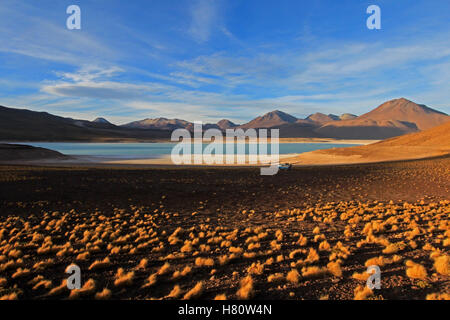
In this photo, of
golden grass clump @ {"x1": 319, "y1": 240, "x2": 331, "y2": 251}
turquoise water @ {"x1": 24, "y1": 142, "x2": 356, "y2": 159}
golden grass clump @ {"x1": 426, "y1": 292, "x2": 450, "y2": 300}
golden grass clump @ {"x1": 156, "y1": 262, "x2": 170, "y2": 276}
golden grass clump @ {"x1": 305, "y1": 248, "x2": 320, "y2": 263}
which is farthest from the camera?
turquoise water @ {"x1": 24, "y1": 142, "x2": 356, "y2": 159}

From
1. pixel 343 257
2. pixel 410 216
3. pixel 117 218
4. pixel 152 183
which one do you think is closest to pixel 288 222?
pixel 343 257

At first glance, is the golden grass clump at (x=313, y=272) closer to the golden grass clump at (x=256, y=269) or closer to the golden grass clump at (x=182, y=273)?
the golden grass clump at (x=256, y=269)

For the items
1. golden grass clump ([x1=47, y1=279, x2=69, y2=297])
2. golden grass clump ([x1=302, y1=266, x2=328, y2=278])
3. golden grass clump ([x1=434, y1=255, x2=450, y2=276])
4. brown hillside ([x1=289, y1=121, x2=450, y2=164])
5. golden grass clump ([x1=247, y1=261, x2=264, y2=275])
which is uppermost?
brown hillside ([x1=289, y1=121, x2=450, y2=164])

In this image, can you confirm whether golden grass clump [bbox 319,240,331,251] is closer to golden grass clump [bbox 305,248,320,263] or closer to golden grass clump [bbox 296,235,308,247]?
golden grass clump [bbox 296,235,308,247]

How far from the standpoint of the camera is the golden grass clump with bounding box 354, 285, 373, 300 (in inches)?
218

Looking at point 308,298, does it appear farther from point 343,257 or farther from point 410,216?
point 410,216

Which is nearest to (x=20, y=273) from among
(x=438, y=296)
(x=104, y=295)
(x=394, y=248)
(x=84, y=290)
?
(x=84, y=290)

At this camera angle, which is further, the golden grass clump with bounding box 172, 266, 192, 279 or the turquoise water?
the turquoise water

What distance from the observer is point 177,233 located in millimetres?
10844

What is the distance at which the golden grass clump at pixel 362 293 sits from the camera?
554 cm

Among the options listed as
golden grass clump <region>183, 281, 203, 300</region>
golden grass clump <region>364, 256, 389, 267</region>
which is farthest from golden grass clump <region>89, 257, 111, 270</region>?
golden grass clump <region>364, 256, 389, 267</region>

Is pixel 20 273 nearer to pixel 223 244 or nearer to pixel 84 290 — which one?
pixel 84 290

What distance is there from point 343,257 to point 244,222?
556cm
